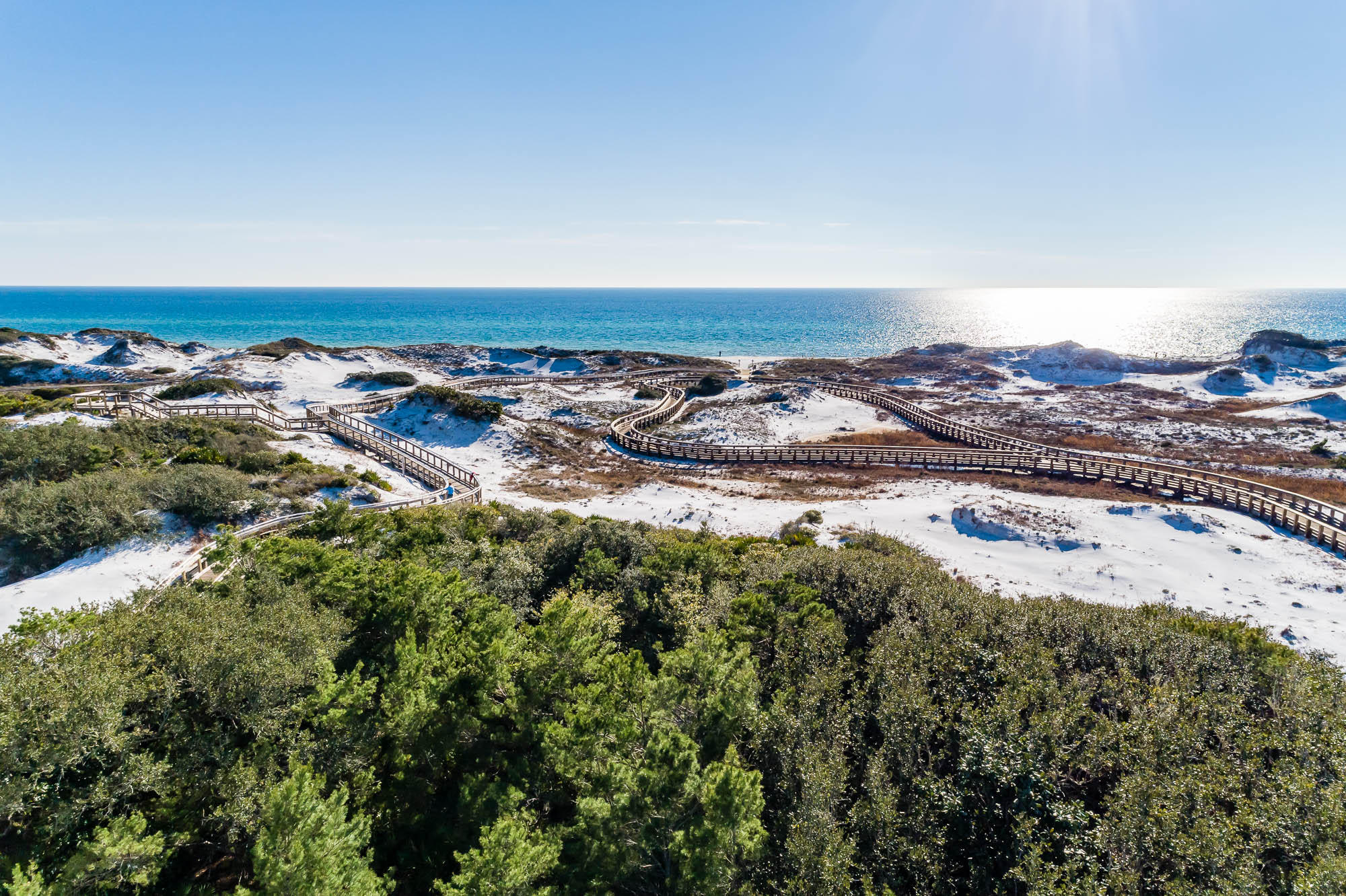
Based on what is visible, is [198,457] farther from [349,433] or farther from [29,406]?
[29,406]

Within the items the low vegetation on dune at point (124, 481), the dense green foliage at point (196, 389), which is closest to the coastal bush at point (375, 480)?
the low vegetation on dune at point (124, 481)

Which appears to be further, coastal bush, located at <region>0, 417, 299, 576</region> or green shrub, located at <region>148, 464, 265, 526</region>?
green shrub, located at <region>148, 464, 265, 526</region>

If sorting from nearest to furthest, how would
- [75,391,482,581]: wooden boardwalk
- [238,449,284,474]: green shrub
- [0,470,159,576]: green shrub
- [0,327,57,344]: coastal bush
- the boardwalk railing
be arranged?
[0,470,159,576]: green shrub → [75,391,482,581]: wooden boardwalk → the boardwalk railing → [238,449,284,474]: green shrub → [0,327,57,344]: coastal bush

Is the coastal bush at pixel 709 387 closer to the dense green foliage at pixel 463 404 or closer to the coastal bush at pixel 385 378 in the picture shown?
the dense green foliage at pixel 463 404

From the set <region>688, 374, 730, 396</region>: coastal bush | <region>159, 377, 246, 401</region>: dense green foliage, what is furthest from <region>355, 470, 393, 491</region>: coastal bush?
<region>688, 374, 730, 396</region>: coastal bush

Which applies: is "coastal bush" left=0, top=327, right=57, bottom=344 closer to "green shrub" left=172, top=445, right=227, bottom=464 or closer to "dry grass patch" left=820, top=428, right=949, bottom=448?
"green shrub" left=172, top=445, right=227, bottom=464

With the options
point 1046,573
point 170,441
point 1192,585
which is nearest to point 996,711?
point 1046,573

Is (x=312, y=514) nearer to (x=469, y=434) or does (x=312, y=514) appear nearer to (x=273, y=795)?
(x=273, y=795)
